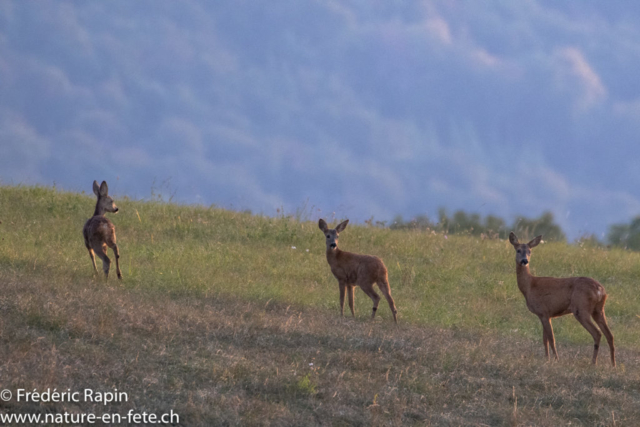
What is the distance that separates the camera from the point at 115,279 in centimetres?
1166

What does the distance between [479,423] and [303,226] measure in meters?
11.2

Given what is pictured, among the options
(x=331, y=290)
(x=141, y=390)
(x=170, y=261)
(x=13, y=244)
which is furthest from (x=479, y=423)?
(x=13, y=244)

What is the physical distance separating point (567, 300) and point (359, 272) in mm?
2976

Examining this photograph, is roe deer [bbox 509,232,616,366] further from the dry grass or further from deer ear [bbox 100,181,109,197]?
deer ear [bbox 100,181,109,197]

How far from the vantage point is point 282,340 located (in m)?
9.00

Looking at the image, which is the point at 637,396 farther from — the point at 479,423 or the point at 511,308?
the point at 511,308

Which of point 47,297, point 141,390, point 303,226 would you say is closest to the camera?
point 141,390

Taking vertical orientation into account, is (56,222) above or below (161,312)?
above

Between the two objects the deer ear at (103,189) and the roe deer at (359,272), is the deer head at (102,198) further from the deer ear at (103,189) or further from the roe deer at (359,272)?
the roe deer at (359,272)

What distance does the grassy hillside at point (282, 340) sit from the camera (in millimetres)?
7141

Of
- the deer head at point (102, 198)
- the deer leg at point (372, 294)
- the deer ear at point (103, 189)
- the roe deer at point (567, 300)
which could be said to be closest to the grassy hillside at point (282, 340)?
the deer leg at point (372, 294)

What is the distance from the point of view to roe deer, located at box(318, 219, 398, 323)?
35.1 feet

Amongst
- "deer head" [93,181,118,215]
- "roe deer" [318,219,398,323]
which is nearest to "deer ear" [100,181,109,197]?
"deer head" [93,181,118,215]

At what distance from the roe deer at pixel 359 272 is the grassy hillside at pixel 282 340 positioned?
397 millimetres
